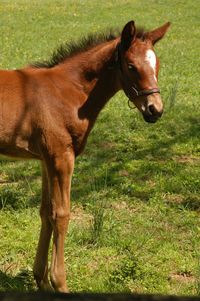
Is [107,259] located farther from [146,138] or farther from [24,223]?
[146,138]

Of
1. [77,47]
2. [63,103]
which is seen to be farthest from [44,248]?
[77,47]

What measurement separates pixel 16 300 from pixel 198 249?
3.77 meters

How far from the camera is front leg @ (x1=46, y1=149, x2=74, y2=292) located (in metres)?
3.52

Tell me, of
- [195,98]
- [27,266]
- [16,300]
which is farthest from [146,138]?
[16,300]

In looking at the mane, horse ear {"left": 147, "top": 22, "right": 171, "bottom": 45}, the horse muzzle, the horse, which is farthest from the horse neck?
the horse muzzle

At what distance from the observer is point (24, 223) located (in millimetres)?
4812

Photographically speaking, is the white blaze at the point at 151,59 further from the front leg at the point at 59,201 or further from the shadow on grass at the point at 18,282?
the shadow on grass at the point at 18,282

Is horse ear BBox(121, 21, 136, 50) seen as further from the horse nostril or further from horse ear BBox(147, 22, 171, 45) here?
the horse nostril

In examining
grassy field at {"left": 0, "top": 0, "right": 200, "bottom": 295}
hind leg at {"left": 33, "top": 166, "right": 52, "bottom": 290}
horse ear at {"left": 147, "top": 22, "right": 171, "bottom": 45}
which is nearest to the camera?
horse ear at {"left": 147, "top": 22, "right": 171, "bottom": 45}

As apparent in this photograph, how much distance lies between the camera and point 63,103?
3.60 m

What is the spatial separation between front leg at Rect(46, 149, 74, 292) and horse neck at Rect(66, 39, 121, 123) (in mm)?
441

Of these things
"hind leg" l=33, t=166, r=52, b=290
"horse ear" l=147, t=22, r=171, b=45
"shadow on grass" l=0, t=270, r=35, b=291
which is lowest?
"shadow on grass" l=0, t=270, r=35, b=291

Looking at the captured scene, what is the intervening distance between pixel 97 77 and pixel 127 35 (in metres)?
0.42

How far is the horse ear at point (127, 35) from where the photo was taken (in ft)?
11.6
